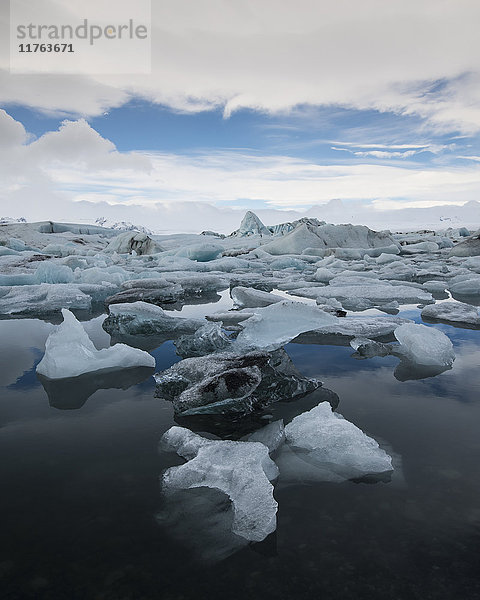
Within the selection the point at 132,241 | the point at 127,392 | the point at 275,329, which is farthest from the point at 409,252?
the point at 127,392

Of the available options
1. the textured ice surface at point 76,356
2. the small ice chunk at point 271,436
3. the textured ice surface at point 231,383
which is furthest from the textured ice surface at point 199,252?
the small ice chunk at point 271,436

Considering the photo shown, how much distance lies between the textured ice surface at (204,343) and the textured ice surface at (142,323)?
0.62 m

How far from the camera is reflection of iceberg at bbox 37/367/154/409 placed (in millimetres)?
1958

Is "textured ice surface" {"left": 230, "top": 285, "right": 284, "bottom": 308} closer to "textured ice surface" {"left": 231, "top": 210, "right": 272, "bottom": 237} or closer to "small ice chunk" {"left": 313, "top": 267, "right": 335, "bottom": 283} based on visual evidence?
"small ice chunk" {"left": 313, "top": 267, "right": 335, "bottom": 283}

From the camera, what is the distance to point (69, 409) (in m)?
1.85

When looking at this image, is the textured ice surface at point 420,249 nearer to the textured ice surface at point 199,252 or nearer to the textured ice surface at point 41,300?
the textured ice surface at point 199,252

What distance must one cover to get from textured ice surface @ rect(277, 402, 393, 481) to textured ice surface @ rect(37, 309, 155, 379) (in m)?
1.21

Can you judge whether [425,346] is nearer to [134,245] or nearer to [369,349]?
[369,349]

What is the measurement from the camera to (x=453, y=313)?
3.80 meters

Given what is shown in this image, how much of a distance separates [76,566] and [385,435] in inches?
45.6

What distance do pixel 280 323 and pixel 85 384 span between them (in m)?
1.34

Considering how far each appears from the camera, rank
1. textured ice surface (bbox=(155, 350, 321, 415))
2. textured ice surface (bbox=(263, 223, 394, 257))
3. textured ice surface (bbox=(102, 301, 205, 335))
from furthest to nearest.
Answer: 1. textured ice surface (bbox=(263, 223, 394, 257))
2. textured ice surface (bbox=(102, 301, 205, 335))
3. textured ice surface (bbox=(155, 350, 321, 415))

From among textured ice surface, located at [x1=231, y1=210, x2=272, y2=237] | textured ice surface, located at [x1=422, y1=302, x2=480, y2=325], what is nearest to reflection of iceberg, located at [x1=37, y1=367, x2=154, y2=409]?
textured ice surface, located at [x1=422, y1=302, x2=480, y2=325]

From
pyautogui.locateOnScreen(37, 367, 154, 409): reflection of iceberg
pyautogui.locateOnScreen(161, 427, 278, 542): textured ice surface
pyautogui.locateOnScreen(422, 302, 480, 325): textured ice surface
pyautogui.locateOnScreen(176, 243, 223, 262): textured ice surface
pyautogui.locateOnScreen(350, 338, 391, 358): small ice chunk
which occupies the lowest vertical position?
pyautogui.locateOnScreen(37, 367, 154, 409): reflection of iceberg
